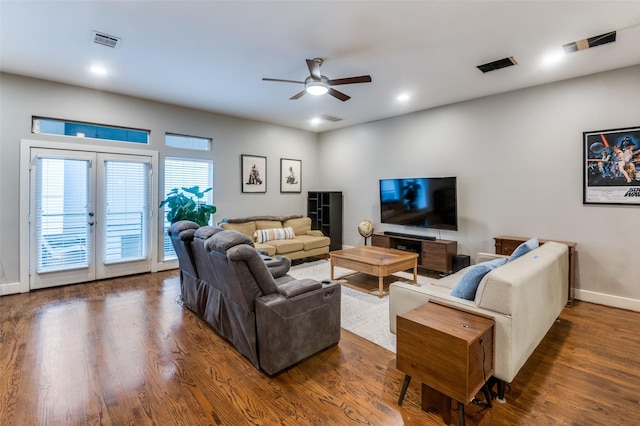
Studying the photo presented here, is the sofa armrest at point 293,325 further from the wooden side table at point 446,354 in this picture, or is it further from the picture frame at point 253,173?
the picture frame at point 253,173

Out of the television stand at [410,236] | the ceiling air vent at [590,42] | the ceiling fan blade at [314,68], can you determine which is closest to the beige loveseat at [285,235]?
the television stand at [410,236]

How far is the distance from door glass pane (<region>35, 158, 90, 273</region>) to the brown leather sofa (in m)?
2.97

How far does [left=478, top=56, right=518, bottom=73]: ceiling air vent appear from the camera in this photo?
356 centimetres

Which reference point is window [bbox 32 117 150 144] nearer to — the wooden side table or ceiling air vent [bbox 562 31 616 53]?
the wooden side table

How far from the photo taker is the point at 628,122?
370 centimetres

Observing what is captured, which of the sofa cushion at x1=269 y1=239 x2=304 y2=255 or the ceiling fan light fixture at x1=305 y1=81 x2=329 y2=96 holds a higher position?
the ceiling fan light fixture at x1=305 y1=81 x2=329 y2=96

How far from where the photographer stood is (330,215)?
22.9 ft

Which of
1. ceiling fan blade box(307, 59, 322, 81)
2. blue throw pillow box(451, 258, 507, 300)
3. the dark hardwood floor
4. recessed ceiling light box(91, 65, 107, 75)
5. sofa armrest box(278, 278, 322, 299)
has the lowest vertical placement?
the dark hardwood floor

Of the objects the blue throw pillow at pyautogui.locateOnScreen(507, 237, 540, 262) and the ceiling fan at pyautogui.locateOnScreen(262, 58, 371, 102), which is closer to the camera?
the blue throw pillow at pyautogui.locateOnScreen(507, 237, 540, 262)

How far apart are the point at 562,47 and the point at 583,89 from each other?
1.16 metres

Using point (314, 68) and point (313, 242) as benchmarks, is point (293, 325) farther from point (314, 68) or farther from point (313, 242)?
point (313, 242)

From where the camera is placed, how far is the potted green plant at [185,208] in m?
5.00

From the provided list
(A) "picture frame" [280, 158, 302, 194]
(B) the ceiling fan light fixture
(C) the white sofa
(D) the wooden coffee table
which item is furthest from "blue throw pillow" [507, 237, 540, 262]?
(A) "picture frame" [280, 158, 302, 194]

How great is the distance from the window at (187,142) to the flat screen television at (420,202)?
12.0ft
